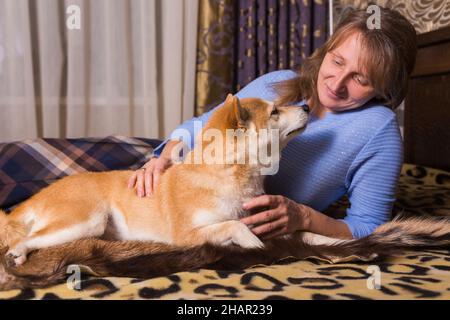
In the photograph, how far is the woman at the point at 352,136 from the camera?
1.53 m

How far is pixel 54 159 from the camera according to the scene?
6.48 feet

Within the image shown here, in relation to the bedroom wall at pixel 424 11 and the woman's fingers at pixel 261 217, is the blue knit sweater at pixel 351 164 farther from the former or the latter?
the bedroom wall at pixel 424 11

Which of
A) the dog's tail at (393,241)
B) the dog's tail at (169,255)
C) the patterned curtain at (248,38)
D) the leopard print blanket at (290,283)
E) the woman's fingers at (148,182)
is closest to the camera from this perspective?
the leopard print blanket at (290,283)

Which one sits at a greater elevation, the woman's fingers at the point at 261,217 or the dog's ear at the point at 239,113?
the dog's ear at the point at 239,113

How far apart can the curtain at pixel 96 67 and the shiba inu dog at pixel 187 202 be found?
5.87 ft

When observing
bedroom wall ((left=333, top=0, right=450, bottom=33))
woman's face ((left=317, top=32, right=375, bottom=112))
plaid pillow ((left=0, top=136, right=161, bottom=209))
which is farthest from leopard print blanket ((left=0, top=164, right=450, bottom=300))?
bedroom wall ((left=333, top=0, right=450, bottom=33))

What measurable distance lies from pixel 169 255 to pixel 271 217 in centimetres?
36

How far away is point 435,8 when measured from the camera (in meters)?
2.78

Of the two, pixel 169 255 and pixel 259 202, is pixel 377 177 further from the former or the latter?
pixel 169 255

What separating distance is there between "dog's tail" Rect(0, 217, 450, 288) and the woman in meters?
0.15

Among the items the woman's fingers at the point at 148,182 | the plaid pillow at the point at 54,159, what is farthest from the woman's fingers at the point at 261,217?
the plaid pillow at the point at 54,159

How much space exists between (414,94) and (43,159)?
92.8 inches
